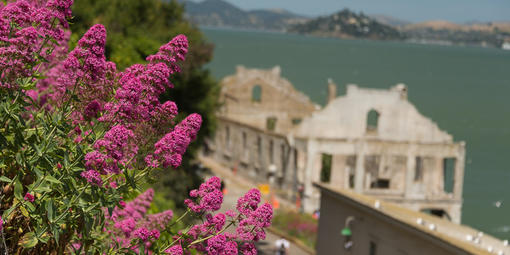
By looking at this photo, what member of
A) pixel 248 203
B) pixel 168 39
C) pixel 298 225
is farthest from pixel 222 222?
pixel 298 225

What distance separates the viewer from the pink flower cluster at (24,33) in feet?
21.0

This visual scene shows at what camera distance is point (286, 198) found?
5391cm

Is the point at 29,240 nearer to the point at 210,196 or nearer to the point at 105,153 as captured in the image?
the point at 105,153

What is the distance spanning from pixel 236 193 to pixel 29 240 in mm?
46314

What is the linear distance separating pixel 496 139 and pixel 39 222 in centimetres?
12792

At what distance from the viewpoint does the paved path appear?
3931 centimetres

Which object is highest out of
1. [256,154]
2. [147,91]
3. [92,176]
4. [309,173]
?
[147,91]

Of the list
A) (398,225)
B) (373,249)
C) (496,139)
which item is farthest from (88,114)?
(496,139)

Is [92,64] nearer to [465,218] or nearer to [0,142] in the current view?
[0,142]

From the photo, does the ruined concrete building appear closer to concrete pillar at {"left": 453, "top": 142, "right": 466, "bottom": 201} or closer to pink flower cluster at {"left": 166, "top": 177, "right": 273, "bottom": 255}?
concrete pillar at {"left": 453, "top": 142, "right": 466, "bottom": 201}

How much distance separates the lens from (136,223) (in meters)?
8.90

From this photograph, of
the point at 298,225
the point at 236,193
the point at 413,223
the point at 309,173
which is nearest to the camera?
the point at 413,223

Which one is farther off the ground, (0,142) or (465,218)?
(0,142)

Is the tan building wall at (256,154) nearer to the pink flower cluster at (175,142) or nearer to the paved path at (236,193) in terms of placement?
the paved path at (236,193)
